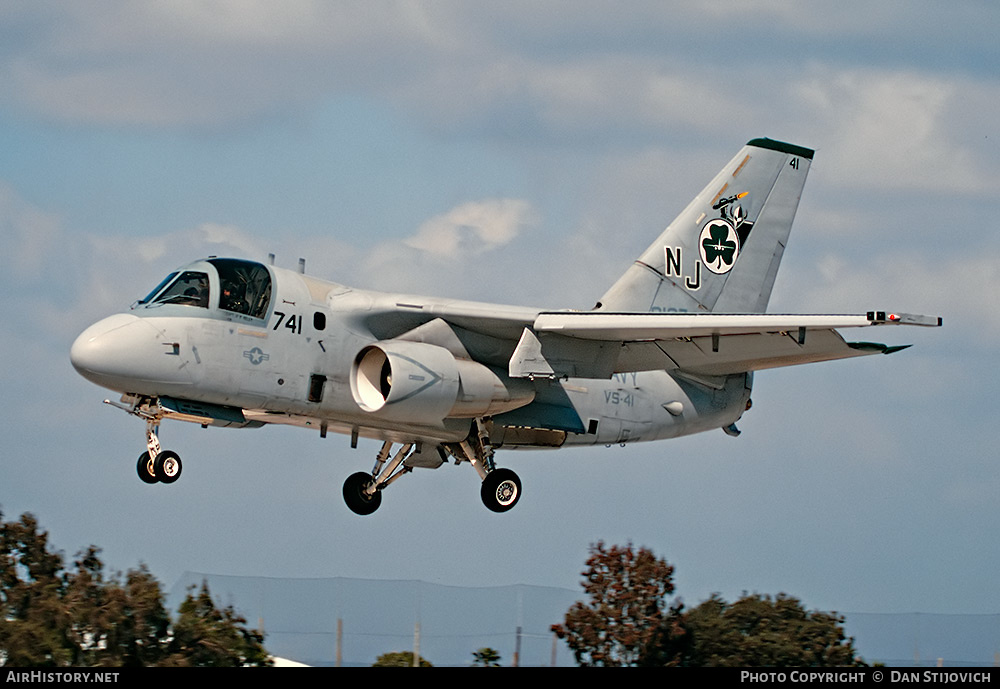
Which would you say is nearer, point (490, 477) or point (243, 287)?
point (243, 287)

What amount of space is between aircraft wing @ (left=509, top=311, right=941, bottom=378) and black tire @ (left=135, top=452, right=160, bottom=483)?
17.5 feet

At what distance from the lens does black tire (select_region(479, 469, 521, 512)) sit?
23.6 m

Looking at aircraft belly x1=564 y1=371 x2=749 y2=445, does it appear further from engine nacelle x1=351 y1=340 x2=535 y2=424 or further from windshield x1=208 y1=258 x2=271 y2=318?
windshield x1=208 y1=258 x2=271 y2=318

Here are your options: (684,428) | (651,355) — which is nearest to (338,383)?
(651,355)

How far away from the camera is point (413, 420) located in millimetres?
21578

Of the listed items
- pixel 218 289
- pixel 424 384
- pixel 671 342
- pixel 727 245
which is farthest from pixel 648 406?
pixel 218 289

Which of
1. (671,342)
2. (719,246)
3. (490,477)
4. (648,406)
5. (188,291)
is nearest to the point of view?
(188,291)

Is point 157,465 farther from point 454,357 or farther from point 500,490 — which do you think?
point 500,490

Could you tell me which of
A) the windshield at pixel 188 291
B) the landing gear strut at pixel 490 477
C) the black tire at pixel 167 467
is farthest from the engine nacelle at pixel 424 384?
the black tire at pixel 167 467

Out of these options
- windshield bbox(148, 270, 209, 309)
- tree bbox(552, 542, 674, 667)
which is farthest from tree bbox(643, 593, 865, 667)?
windshield bbox(148, 270, 209, 309)

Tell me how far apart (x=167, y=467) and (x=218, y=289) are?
2581 mm

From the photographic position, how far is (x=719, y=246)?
85.9ft
